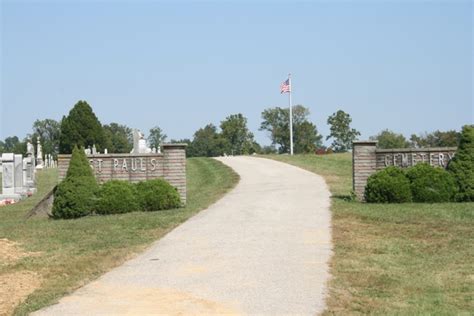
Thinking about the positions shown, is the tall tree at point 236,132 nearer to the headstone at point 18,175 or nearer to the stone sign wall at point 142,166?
the headstone at point 18,175

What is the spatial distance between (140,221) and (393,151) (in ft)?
26.0

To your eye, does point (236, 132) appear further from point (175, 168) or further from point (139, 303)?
point (139, 303)

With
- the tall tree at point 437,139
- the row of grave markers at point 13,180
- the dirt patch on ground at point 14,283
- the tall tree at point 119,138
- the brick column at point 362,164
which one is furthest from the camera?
the tall tree at point 119,138

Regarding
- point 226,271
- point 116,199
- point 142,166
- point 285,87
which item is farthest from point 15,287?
point 285,87

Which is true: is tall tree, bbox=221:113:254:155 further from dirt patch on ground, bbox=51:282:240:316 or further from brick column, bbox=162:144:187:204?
dirt patch on ground, bbox=51:282:240:316

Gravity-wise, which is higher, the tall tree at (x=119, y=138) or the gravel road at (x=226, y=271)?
the tall tree at (x=119, y=138)

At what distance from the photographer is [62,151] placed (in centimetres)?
7075

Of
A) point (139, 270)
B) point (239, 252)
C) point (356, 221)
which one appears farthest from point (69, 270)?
point (356, 221)

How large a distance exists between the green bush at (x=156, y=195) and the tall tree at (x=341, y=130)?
72.8 meters

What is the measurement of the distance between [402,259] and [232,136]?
4007 inches

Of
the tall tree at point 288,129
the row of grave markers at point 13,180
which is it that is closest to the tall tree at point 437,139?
the tall tree at point 288,129

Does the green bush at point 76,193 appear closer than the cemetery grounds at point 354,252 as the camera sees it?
No

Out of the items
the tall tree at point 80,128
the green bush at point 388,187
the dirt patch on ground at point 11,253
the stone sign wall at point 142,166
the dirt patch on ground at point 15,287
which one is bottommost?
the dirt patch on ground at point 15,287

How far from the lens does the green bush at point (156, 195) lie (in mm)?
17297
